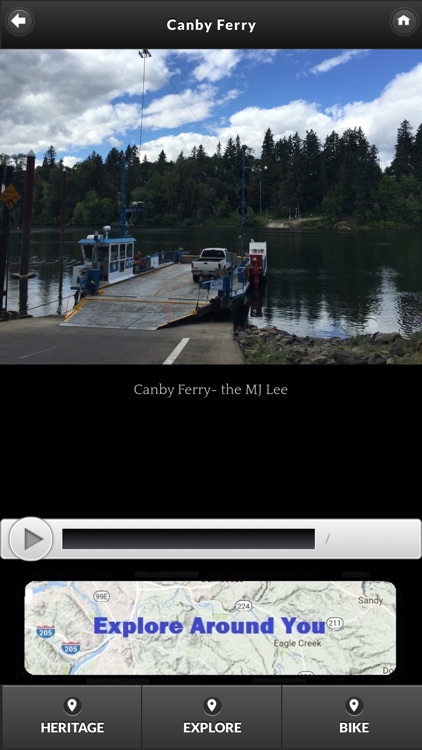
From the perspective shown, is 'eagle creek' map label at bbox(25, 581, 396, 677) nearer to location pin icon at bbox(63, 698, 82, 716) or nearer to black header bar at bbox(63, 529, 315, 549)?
location pin icon at bbox(63, 698, 82, 716)

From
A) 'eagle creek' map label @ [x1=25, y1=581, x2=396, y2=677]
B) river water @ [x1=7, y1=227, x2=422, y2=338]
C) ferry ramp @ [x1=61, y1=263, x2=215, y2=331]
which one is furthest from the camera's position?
river water @ [x1=7, y1=227, x2=422, y2=338]

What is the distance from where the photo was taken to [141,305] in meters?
23.2

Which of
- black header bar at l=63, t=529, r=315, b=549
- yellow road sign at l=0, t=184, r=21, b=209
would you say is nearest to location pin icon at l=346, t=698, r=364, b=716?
black header bar at l=63, t=529, r=315, b=549

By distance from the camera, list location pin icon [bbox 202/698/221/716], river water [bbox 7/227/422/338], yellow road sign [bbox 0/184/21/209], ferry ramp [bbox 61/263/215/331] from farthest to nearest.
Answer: river water [bbox 7/227/422/338] < yellow road sign [bbox 0/184/21/209] < ferry ramp [bbox 61/263/215/331] < location pin icon [bbox 202/698/221/716]

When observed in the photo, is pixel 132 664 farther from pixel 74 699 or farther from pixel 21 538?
pixel 21 538

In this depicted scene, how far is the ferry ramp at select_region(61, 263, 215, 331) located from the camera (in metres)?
19.4

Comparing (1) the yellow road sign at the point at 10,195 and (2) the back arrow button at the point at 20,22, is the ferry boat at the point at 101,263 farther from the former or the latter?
(2) the back arrow button at the point at 20,22

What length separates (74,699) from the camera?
314 centimetres

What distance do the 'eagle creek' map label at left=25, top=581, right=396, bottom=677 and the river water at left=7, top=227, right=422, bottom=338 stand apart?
92.2ft

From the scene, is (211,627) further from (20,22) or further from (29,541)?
(20,22)

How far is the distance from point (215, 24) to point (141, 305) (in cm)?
1975

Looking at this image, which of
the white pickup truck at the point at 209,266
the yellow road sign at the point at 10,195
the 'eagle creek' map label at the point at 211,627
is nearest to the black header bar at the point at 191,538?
the 'eagle creek' map label at the point at 211,627

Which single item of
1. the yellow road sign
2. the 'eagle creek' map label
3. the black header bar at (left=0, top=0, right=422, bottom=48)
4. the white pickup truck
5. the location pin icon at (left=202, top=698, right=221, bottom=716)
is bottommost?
the location pin icon at (left=202, top=698, right=221, bottom=716)

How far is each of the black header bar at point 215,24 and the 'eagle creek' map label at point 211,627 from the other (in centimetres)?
359
